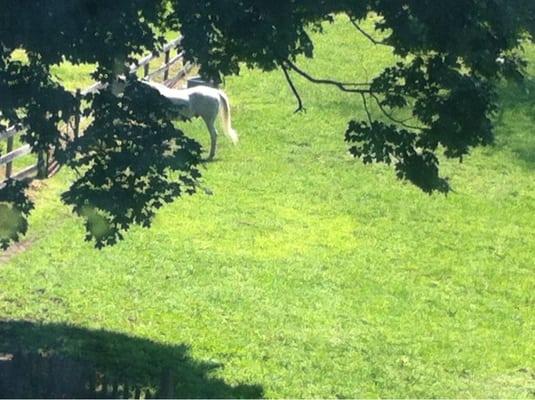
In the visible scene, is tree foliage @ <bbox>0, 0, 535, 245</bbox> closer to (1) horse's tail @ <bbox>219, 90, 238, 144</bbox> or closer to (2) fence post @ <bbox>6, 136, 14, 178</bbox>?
(2) fence post @ <bbox>6, 136, 14, 178</bbox>

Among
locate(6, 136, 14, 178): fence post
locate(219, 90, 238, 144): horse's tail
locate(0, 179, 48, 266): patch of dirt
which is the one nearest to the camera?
locate(0, 179, 48, 266): patch of dirt

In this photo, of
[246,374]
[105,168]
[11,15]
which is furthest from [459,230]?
[11,15]

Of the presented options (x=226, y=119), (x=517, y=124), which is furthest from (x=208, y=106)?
(x=517, y=124)

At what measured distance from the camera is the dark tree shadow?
959 centimetres

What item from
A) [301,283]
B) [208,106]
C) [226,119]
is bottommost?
[301,283]

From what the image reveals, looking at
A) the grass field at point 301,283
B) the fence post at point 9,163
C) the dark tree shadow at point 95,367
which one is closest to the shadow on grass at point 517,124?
the grass field at point 301,283

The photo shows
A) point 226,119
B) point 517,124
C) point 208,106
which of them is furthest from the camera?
point 517,124

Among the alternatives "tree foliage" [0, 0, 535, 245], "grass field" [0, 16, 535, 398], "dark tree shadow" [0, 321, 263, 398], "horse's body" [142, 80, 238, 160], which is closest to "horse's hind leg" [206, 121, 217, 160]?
"horse's body" [142, 80, 238, 160]

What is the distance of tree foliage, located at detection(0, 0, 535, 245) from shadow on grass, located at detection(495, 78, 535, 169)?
1472 cm

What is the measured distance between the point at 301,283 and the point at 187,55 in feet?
21.4

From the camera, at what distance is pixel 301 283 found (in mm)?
15891

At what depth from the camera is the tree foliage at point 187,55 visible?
9.56m

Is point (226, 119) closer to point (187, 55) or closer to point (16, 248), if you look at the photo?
point (16, 248)

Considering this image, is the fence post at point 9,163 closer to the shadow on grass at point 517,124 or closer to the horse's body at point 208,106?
the horse's body at point 208,106
